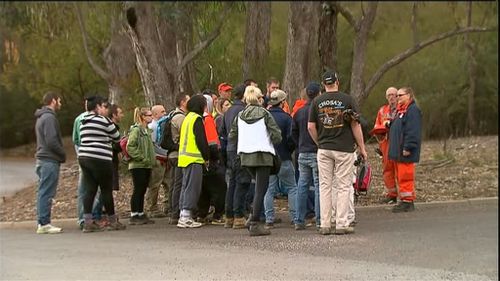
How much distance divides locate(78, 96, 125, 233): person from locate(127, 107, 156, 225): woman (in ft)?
1.14

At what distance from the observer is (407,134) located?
10633 millimetres

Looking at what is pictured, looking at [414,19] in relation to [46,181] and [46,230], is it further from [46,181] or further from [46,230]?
[46,230]

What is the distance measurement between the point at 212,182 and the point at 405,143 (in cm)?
274

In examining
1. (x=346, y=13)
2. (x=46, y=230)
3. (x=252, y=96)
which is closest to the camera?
(x=346, y=13)

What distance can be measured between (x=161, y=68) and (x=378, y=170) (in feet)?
12.5

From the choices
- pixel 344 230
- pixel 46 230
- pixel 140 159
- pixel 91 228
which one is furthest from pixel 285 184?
pixel 46 230

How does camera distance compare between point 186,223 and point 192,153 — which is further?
point 186,223

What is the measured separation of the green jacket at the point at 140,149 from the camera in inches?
406

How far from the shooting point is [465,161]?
1742 centimetres

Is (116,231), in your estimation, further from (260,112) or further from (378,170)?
(378,170)

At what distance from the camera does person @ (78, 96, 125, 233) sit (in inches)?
387

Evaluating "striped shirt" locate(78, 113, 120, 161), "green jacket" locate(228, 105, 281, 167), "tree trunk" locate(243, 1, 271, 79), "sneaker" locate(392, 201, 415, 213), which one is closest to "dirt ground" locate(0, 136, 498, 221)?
"sneaker" locate(392, 201, 415, 213)

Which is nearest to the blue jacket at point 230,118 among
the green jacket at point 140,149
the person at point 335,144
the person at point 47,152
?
the green jacket at point 140,149

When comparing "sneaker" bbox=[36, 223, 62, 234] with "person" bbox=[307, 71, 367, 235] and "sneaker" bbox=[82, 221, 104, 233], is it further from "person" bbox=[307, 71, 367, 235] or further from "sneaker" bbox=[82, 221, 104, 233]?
"person" bbox=[307, 71, 367, 235]
